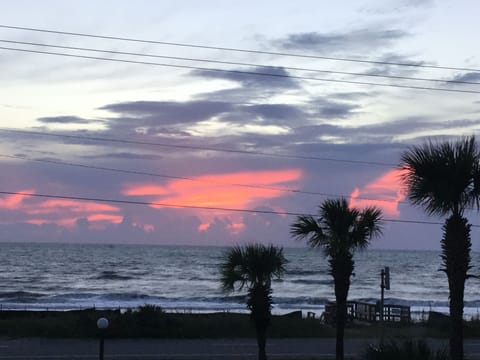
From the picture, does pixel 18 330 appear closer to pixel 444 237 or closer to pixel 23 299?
pixel 444 237

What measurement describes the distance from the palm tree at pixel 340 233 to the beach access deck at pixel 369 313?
18270 millimetres

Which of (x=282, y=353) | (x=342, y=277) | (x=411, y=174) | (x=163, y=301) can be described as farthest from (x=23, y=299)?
(x=411, y=174)

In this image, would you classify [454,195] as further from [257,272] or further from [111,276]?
[111,276]

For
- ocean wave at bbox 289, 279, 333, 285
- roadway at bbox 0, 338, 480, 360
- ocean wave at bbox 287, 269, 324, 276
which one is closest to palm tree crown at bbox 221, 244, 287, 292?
roadway at bbox 0, 338, 480, 360

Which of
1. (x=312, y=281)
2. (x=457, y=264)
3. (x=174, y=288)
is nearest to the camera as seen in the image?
(x=457, y=264)

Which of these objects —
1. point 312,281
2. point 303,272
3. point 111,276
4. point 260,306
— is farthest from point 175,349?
point 303,272

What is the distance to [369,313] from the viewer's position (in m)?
45.0

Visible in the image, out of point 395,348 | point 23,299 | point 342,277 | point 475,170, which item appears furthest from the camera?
point 23,299

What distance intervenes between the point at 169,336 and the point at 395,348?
19.3 meters

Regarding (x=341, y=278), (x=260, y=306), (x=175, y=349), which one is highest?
(x=341, y=278)

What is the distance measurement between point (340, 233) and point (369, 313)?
71.1 feet

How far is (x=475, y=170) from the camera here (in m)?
18.5

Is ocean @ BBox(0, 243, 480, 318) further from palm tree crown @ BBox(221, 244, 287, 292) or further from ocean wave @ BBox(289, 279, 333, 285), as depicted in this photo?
palm tree crown @ BBox(221, 244, 287, 292)

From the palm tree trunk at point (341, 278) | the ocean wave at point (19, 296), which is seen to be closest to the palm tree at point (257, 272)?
the palm tree trunk at point (341, 278)
